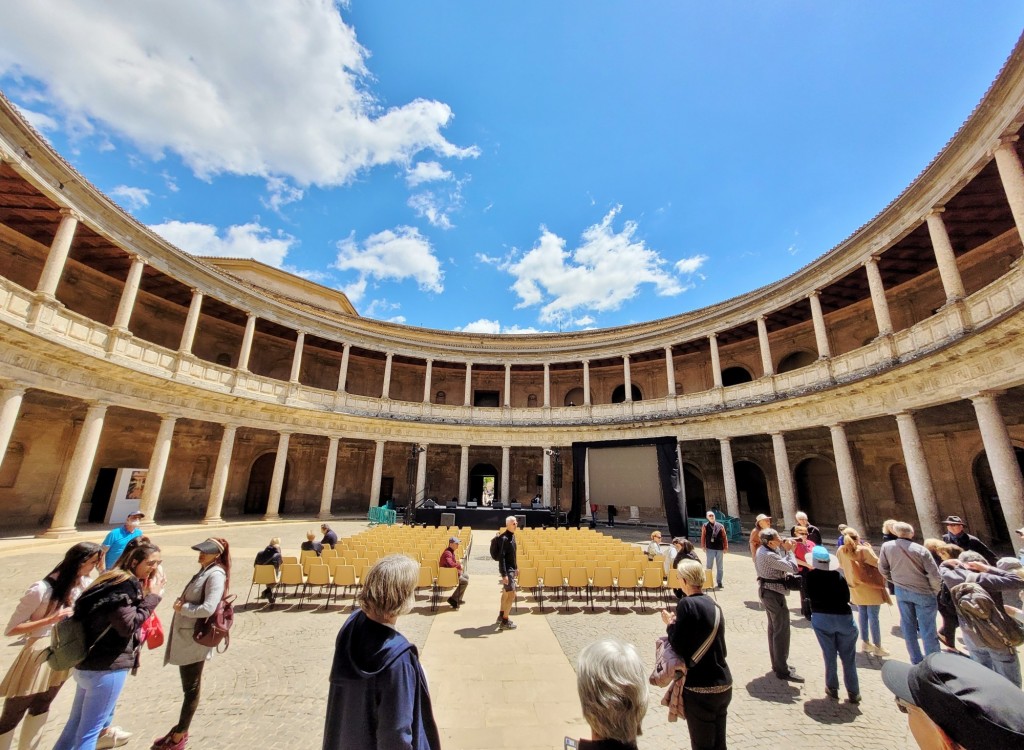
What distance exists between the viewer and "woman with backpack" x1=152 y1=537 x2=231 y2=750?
10.8ft

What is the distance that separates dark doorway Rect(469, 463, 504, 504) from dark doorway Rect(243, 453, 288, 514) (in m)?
10.9

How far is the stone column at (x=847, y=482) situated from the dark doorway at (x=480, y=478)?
18155mm

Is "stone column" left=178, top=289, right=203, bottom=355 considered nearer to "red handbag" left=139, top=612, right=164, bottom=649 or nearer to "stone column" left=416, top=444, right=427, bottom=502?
"stone column" left=416, top=444, right=427, bottom=502

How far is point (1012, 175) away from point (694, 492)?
1695cm

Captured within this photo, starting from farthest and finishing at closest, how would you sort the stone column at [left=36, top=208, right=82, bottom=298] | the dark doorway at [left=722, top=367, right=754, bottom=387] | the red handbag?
the dark doorway at [left=722, top=367, right=754, bottom=387]
the stone column at [left=36, top=208, right=82, bottom=298]
the red handbag

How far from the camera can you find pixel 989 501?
1307 centimetres

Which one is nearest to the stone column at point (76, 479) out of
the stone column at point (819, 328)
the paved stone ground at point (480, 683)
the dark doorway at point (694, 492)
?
the paved stone ground at point (480, 683)

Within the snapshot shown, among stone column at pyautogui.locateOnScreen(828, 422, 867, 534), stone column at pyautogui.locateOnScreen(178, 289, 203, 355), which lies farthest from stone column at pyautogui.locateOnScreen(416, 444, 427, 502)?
stone column at pyautogui.locateOnScreen(828, 422, 867, 534)

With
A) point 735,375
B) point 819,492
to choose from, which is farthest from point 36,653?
point 735,375

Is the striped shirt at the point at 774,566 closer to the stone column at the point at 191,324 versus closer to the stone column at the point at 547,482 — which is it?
the stone column at the point at 547,482

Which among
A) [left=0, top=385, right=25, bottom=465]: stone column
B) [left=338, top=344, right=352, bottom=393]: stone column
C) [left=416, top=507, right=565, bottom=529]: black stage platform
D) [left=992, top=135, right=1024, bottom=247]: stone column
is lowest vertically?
[left=416, top=507, right=565, bottom=529]: black stage platform

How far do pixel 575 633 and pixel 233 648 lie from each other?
15.5ft

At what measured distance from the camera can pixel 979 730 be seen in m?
1.17

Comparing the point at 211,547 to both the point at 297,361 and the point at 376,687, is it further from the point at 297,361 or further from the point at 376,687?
the point at 297,361
